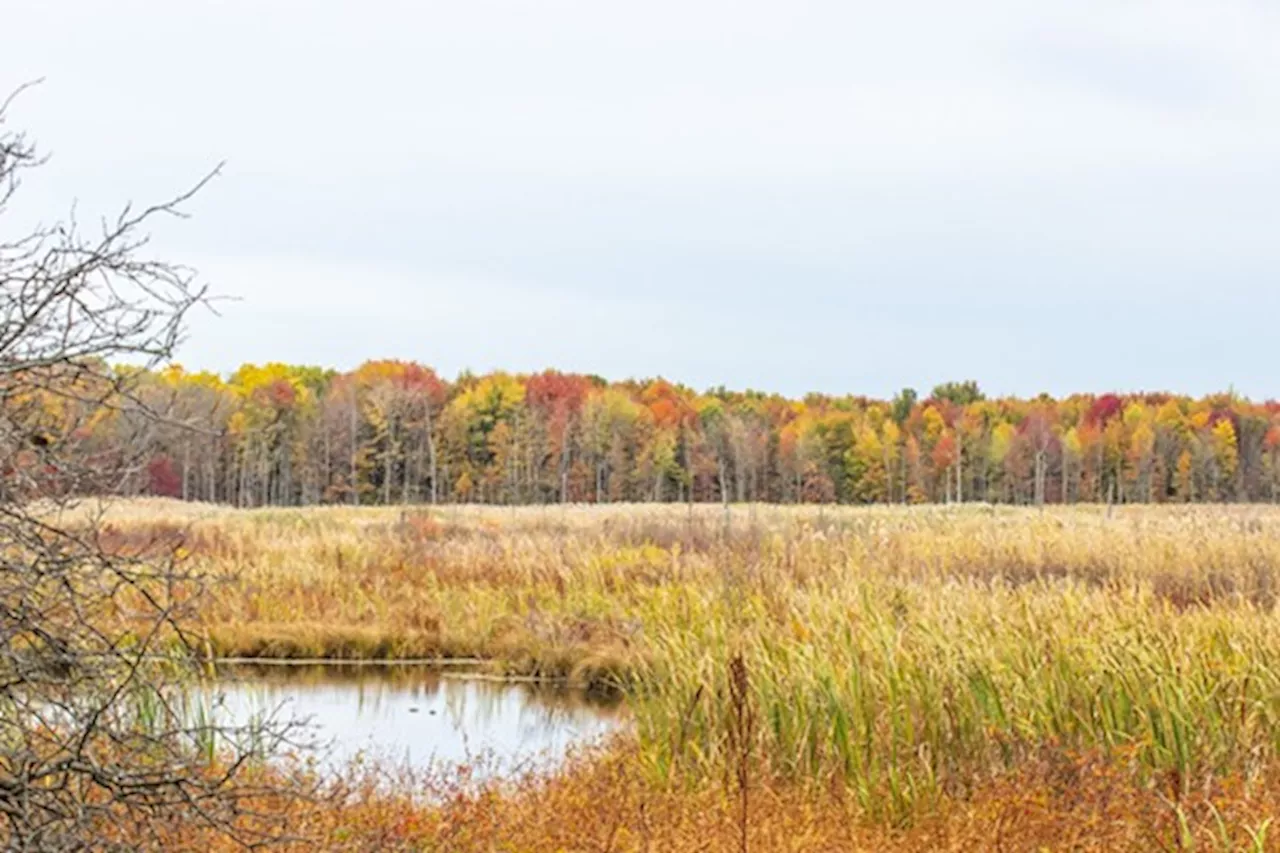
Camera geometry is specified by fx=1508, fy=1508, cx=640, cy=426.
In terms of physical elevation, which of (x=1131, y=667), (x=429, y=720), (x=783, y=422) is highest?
(x=783, y=422)

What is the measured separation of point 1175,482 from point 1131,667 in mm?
107042

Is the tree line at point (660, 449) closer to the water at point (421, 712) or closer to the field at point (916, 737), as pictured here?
the water at point (421, 712)

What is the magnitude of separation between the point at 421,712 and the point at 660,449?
279 ft

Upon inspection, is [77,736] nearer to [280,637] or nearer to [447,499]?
[280,637]

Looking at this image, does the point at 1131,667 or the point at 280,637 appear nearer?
the point at 1131,667

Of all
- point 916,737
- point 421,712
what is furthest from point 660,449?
point 916,737

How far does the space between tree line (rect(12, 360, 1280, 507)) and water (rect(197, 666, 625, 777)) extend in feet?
224

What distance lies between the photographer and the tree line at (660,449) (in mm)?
97062

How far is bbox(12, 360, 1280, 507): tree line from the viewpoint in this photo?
318ft

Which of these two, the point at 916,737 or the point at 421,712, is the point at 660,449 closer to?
the point at 421,712

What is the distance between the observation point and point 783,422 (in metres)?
130

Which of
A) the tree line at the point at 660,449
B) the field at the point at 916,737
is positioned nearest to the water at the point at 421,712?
the field at the point at 916,737

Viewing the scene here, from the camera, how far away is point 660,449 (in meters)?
100

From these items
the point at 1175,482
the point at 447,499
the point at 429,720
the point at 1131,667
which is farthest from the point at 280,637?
the point at 1175,482
